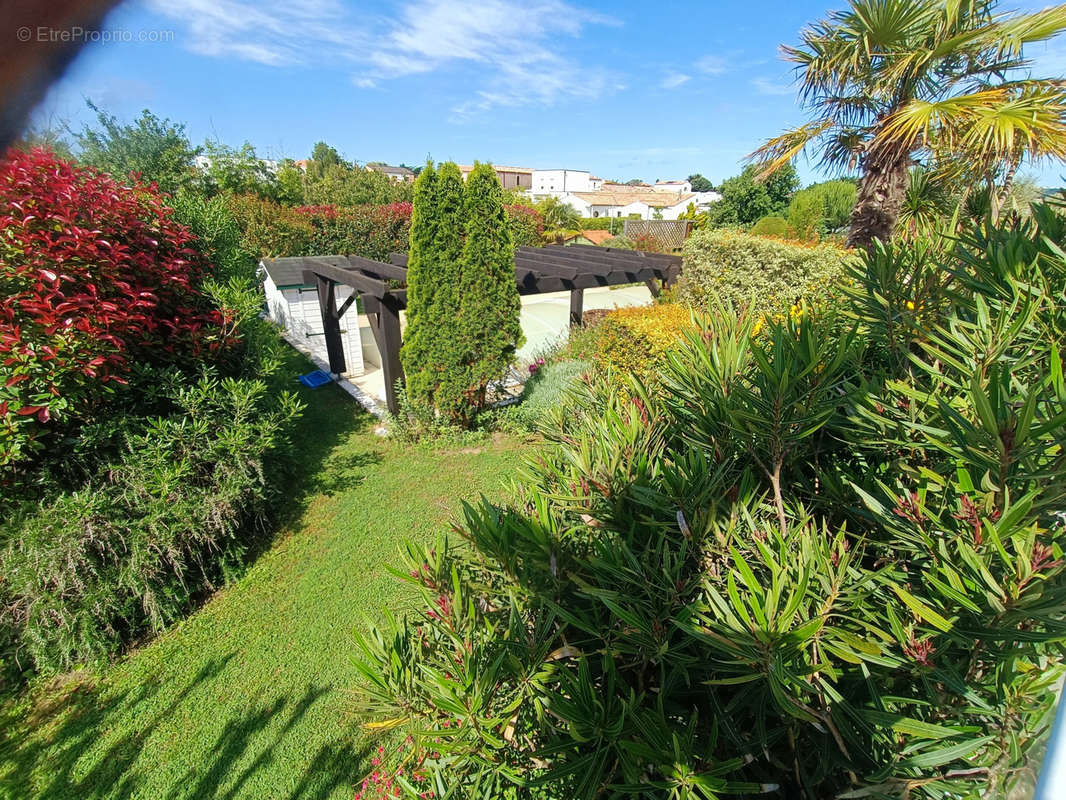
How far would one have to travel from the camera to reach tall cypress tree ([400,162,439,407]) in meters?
6.65

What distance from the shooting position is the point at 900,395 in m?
1.48

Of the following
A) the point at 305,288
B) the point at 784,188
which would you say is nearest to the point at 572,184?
the point at 784,188

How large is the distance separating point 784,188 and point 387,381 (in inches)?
1535

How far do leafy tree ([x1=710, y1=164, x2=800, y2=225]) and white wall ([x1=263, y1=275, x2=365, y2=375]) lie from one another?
28.8m

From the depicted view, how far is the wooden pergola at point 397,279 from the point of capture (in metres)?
7.59

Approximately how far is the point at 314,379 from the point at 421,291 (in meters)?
4.22

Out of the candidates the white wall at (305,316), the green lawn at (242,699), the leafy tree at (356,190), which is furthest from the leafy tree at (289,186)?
the green lawn at (242,699)

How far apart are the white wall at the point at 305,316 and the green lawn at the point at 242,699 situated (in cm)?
535

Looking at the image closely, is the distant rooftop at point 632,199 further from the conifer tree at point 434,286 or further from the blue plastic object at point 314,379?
the conifer tree at point 434,286

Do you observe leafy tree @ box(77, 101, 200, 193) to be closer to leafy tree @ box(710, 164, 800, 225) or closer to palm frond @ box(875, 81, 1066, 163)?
palm frond @ box(875, 81, 1066, 163)

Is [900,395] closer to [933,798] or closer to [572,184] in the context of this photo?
[933,798]

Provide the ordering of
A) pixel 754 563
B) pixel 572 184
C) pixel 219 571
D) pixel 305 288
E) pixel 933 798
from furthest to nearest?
1. pixel 572 184
2. pixel 305 288
3. pixel 219 571
4. pixel 754 563
5. pixel 933 798

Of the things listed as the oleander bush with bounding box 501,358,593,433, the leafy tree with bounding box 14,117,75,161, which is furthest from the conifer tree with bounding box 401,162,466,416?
the leafy tree with bounding box 14,117,75,161

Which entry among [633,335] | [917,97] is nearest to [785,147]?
[917,97]
